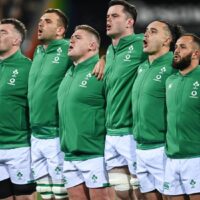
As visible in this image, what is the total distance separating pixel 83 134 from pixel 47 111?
0.54 metres

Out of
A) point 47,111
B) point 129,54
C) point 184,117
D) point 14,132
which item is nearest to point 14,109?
point 14,132

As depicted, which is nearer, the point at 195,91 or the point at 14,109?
the point at 195,91

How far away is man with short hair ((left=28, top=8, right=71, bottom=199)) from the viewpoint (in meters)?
9.96

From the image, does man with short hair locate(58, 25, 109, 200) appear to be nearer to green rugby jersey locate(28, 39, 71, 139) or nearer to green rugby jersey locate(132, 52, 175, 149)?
green rugby jersey locate(28, 39, 71, 139)

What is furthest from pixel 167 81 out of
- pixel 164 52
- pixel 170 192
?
pixel 170 192

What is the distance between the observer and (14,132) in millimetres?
10211

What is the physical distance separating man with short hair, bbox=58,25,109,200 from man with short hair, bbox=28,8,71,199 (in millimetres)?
236

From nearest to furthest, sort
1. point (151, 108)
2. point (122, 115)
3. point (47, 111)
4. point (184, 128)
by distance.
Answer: point (184, 128), point (151, 108), point (122, 115), point (47, 111)

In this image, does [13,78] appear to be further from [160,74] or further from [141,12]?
[141,12]

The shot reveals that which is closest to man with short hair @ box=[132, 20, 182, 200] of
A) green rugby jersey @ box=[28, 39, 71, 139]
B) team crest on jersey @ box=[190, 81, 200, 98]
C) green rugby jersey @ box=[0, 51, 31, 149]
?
team crest on jersey @ box=[190, 81, 200, 98]

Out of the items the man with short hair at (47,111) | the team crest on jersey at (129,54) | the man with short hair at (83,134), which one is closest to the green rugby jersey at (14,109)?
the man with short hair at (47,111)

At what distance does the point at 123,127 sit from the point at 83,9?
18.9 feet

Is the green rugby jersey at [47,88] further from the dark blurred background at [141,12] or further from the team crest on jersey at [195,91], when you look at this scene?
the dark blurred background at [141,12]

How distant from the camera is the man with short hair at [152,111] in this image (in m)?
9.26
